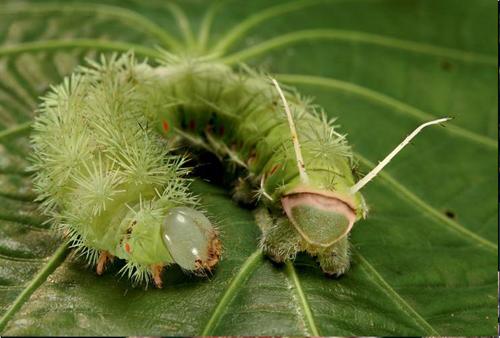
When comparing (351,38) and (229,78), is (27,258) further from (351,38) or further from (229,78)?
(351,38)

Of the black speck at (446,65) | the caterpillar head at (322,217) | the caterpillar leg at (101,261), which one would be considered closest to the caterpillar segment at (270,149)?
the caterpillar head at (322,217)

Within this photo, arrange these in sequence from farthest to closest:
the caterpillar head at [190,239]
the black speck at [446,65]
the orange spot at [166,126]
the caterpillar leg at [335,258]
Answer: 1. the black speck at [446,65]
2. the orange spot at [166,126]
3. the caterpillar leg at [335,258]
4. the caterpillar head at [190,239]

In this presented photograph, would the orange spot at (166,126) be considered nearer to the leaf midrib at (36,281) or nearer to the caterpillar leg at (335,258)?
the leaf midrib at (36,281)

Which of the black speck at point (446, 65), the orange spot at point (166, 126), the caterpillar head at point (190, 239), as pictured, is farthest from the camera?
the black speck at point (446, 65)

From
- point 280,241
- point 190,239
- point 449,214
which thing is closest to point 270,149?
point 280,241

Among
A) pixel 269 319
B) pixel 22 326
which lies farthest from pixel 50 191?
pixel 269 319

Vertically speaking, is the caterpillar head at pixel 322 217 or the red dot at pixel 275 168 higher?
the red dot at pixel 275 168
